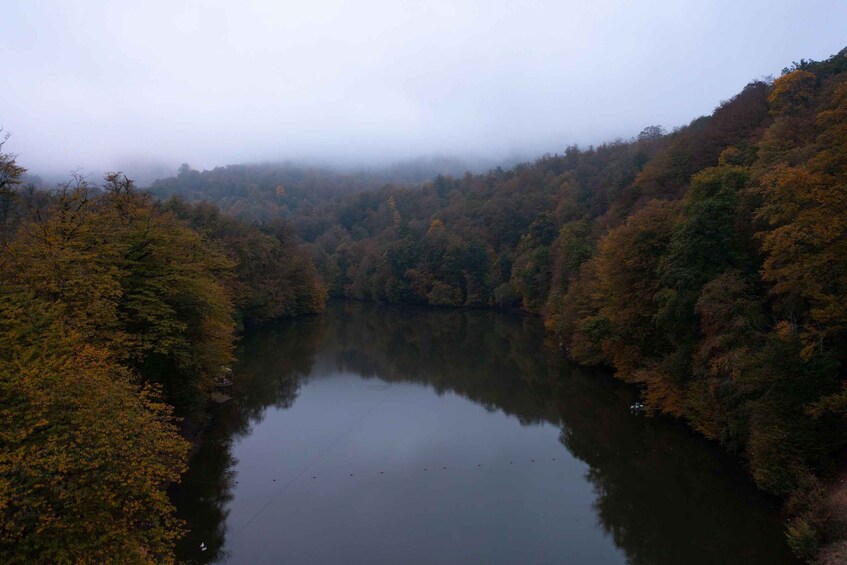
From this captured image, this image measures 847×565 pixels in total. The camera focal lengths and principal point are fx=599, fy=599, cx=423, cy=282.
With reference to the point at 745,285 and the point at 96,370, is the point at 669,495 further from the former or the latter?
the point at 96,370

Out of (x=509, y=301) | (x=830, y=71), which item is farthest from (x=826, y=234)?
(x=509, y=301)

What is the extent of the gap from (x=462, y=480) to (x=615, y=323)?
1371cm

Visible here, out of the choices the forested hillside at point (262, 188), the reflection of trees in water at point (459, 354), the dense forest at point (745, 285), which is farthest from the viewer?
the forested hillside at point (262, 188)

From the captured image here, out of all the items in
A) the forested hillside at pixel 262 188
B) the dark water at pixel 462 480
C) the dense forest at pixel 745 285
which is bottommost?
the forested hillside at pixel 262 188

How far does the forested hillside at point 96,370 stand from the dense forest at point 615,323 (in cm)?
6

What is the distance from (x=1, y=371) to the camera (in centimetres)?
1041

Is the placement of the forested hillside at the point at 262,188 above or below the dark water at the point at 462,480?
below

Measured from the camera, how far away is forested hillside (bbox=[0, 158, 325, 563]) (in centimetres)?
982

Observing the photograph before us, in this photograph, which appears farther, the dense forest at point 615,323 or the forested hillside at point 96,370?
the dense forest at point 615,323

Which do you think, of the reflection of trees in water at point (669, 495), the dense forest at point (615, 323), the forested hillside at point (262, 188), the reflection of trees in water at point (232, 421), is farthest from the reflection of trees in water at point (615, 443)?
the forested hillside at point (262, 188)

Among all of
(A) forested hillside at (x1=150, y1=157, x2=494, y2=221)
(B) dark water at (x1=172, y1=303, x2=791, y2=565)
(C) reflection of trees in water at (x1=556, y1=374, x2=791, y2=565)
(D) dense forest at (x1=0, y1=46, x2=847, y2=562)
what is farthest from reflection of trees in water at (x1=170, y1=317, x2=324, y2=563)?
(A) forested hillside at (x1=150, y1=157, x2=494, y2=221)

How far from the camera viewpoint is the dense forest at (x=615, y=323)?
34.2 feet

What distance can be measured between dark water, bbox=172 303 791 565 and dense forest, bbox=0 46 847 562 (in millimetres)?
1479

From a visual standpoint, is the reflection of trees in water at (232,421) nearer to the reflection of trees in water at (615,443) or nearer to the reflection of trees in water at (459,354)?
the reflection of trees in water at (459,354)
